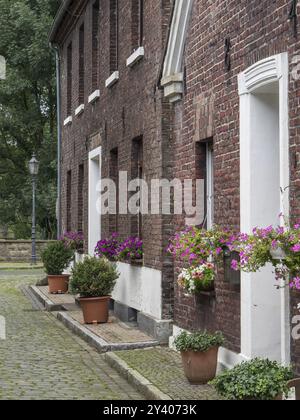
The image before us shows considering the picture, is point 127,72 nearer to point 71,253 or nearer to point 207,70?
point 207,70

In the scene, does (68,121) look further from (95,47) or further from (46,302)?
(46,302)

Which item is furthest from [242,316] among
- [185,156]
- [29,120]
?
[29,120]

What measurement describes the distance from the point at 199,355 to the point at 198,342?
0.13m

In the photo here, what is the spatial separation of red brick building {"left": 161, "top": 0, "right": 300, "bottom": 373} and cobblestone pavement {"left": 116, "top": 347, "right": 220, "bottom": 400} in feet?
1.67

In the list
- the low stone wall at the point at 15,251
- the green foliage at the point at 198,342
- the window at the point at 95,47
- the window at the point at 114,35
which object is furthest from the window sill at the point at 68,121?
the green foliage at the point at 198,342

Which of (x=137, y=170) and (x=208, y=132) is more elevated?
(x=208, y=132)

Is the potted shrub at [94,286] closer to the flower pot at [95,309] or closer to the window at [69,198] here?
the flower pot at [95,309]

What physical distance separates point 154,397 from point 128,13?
787cm

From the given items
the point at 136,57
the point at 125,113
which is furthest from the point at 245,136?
the point at 125,113

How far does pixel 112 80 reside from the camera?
598 inches

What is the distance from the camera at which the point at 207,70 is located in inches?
380

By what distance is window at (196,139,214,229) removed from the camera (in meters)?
9.91

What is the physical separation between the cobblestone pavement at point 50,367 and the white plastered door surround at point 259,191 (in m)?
1.32

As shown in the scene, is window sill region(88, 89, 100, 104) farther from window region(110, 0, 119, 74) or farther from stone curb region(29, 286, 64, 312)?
stone curb region(29, 286, 64, 312)
